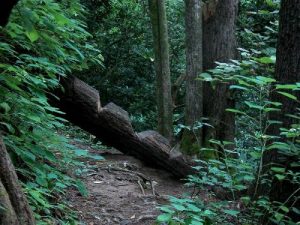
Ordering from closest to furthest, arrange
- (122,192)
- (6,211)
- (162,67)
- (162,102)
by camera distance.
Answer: (6,211), (122,192), (162,102), (162,67)

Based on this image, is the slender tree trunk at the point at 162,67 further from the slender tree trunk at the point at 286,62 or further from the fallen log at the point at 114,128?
the slender tree trunk at the point at 286,62

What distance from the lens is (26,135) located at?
168 inches

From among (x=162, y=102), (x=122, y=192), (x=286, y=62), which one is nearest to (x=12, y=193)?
(x=286, y=62)

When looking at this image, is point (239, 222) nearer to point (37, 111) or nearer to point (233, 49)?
point (37, 111)

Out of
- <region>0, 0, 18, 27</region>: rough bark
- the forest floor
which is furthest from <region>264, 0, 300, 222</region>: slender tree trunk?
<region>0, 0, 18, 27</region>: rough bark

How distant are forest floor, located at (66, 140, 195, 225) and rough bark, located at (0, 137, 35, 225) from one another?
2.13 metres

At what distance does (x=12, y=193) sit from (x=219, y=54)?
649 cm

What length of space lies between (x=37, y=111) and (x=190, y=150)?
4986mm

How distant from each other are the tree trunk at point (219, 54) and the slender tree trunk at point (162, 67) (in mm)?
1689

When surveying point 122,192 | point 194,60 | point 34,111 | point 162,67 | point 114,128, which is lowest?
point 122,192

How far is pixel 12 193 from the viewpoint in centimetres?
320

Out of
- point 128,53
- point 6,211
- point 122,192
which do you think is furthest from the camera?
point 128,53

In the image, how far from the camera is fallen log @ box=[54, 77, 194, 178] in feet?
24.4

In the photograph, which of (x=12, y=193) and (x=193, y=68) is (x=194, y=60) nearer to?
(x=193, y=68)
